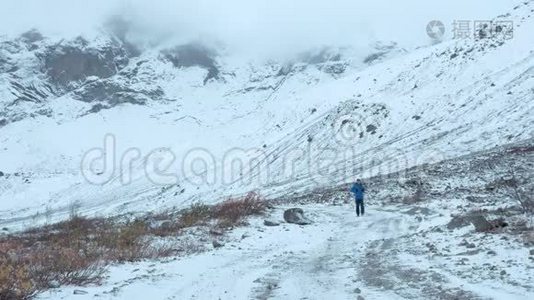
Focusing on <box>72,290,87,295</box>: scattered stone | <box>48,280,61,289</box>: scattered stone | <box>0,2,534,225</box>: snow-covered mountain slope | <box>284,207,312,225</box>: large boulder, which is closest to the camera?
<box>72,290,87,295</box>: scattered stone

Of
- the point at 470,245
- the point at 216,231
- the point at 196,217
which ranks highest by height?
the point at 196,217

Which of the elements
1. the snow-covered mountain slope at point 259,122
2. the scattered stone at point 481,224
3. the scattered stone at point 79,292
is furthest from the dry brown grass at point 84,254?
the snow-covered mountain slope at point 259,122

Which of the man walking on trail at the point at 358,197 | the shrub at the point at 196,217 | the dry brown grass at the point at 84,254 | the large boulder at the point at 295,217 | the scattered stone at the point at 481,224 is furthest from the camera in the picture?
the man walking on trail at the point at 358,197

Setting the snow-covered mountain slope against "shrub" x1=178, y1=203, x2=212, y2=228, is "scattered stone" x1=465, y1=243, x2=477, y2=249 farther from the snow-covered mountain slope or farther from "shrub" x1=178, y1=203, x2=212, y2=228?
the snow-covered mountain slope

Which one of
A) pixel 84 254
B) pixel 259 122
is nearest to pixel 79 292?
pixel 84 254

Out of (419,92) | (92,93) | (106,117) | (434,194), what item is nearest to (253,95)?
(106,117)

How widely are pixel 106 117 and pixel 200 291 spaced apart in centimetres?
16528

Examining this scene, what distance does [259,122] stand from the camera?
106438mm

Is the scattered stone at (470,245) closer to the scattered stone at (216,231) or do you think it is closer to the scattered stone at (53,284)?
the scattered stone at (216,231)

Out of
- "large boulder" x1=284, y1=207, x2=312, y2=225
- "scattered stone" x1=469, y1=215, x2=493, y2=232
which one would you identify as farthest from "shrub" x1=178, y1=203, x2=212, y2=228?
"scattered stone" x1=469, y1=215, x2=493, y2=232

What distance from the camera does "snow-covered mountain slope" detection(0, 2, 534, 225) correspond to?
39719mm

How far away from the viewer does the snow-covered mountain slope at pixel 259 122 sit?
130 feet

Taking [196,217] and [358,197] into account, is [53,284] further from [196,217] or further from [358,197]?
[358,197]

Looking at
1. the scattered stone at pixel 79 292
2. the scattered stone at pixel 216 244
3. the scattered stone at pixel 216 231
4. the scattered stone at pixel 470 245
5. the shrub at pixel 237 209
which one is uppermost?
the shrub at pixel 237 209
